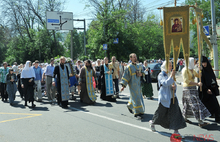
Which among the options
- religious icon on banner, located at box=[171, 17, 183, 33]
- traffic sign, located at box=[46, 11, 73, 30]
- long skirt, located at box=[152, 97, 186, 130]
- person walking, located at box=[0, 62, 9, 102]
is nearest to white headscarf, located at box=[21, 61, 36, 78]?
person walking, located at box=[0, 62, 9, 102]

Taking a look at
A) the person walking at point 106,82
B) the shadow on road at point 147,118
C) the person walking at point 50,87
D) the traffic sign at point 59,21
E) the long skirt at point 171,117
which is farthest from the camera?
the traffic sign at point 59,21

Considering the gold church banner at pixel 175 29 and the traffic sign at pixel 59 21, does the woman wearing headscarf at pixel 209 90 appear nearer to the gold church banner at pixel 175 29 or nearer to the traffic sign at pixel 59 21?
the gold church banner at pixel 175 29

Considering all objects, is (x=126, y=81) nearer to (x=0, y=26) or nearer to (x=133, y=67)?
(x=133, y=67)

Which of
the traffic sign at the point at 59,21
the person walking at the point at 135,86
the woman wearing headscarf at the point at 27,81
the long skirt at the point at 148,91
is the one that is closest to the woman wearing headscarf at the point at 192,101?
the person walking at the point at 135,86

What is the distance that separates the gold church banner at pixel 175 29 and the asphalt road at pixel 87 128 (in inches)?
71.8

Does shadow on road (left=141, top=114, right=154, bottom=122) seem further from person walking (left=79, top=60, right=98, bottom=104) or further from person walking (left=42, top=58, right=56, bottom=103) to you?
person walking (left=42, top=58, right=56, bottom=103)

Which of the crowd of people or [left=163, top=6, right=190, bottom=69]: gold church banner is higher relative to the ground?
[left=163, top=6, right=190, bottom=69]: gold church banner

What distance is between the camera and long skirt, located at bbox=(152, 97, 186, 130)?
5297mm

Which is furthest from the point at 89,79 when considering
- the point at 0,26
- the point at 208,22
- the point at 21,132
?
the point at 0,26

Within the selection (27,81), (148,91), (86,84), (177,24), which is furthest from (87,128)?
(148,91)

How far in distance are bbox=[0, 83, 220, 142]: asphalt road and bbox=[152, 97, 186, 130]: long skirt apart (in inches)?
11.7

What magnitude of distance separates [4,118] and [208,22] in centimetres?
4077

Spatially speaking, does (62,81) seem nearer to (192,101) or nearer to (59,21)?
(192,101)

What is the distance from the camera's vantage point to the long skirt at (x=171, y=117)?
5.30m
